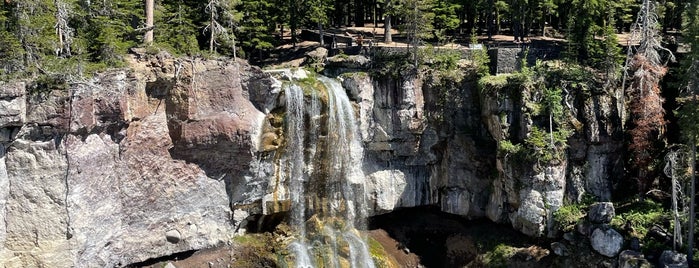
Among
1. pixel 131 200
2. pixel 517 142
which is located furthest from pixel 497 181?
pixel 131 200

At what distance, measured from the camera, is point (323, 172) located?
2972 cm

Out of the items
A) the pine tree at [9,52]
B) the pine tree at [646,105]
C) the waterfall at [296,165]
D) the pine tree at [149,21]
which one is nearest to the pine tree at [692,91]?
the pine tree at [646,105]

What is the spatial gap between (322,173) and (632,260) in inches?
629

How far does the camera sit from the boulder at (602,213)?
26750 millimetres

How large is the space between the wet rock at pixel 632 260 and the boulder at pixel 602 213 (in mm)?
1820

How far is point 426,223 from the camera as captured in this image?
109ft

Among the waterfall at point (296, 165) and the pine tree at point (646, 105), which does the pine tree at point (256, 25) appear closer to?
the waterfall at point (296, 165)

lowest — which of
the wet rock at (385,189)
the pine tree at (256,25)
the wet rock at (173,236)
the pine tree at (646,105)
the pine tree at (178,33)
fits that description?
the wet rock at (173,236)

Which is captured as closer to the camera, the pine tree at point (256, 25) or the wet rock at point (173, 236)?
the wet rock at point (173, 236)

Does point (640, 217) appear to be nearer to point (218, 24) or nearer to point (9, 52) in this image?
point (218, 24)

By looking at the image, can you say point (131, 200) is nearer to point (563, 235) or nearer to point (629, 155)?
point (563, 235)

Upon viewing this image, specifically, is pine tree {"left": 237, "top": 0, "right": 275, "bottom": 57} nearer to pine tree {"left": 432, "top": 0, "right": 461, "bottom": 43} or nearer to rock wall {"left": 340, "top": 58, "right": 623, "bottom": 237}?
rock wall {"left": 340, "top": 58, "right": 623, "bottom": 237}

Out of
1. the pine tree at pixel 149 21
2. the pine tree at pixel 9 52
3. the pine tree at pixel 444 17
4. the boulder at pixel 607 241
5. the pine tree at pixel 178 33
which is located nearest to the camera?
the pine tree at pixel 9 52

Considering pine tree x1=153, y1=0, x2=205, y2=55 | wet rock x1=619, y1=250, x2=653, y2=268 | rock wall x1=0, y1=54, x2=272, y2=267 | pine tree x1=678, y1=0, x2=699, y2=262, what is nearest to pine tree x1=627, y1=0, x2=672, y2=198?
pine tree x1=678, y1=0, x2=699, y2=262
